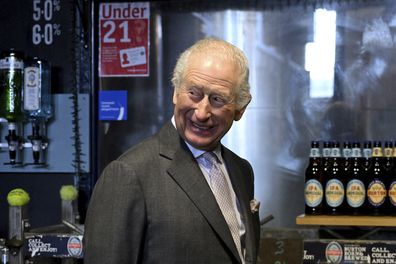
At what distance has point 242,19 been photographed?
3482mm

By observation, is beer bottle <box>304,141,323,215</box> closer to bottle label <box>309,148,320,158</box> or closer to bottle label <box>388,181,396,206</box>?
bottle label <box>309,148,320,158</box>

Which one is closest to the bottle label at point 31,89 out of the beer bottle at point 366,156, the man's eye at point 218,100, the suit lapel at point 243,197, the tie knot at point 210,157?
the beer bottle at point 366,156

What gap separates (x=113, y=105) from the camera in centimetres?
355

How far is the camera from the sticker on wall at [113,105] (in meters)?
3.55

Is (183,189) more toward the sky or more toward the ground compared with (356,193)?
more toward the sky

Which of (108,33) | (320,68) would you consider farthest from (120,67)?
(320,68)

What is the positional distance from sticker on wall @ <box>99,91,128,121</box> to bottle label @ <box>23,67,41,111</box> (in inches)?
13.9

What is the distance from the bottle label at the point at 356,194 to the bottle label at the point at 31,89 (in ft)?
4.86

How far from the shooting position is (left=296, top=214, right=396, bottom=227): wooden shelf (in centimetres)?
290

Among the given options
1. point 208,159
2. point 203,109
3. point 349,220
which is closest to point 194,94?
point 203,109

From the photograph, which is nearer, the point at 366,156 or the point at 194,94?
the point at 194,94

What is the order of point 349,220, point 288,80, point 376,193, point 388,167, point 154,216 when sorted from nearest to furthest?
point 154,216, point 349,220, point 376,193, point 388,167, point 288,80

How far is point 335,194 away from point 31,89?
1.46 metres

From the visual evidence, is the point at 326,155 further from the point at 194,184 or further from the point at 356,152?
the point at 194,184
